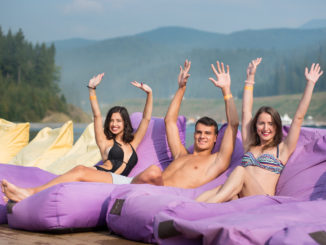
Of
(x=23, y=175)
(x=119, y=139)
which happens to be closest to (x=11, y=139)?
(x=23, y=175)

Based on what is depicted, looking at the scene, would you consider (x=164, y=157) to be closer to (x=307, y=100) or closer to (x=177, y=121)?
(x=177, y=121)

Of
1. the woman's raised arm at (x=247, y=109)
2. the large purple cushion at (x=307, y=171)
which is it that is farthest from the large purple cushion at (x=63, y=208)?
the large purple cushion at (x=307, y=171)

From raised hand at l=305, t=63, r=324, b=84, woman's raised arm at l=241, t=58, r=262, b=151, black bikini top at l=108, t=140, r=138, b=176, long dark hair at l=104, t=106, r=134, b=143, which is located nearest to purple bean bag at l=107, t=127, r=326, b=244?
woman's raised arm at l=241, t=58, r=262, b=151

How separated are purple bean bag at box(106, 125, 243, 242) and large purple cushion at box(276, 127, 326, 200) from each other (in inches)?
31.8

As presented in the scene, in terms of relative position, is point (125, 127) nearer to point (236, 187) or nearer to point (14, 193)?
point (14, 193)

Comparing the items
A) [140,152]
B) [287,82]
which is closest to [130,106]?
[287,82]

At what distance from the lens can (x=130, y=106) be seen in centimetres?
12700

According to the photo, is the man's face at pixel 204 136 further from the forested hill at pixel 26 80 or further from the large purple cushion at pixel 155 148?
the forested hill at pixel 26 80

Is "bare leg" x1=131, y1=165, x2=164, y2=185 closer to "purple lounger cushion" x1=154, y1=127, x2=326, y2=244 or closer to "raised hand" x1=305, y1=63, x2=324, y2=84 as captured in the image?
"purple lounger cushion" x1=154, y1=127, x2=326, y2=244

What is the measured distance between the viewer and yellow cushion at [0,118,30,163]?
6.80 m

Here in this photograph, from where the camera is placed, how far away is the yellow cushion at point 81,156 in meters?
6.06

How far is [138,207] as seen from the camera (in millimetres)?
3094

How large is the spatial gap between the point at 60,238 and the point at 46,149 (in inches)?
142

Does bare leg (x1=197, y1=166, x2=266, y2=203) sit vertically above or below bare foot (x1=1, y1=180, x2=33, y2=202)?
above
